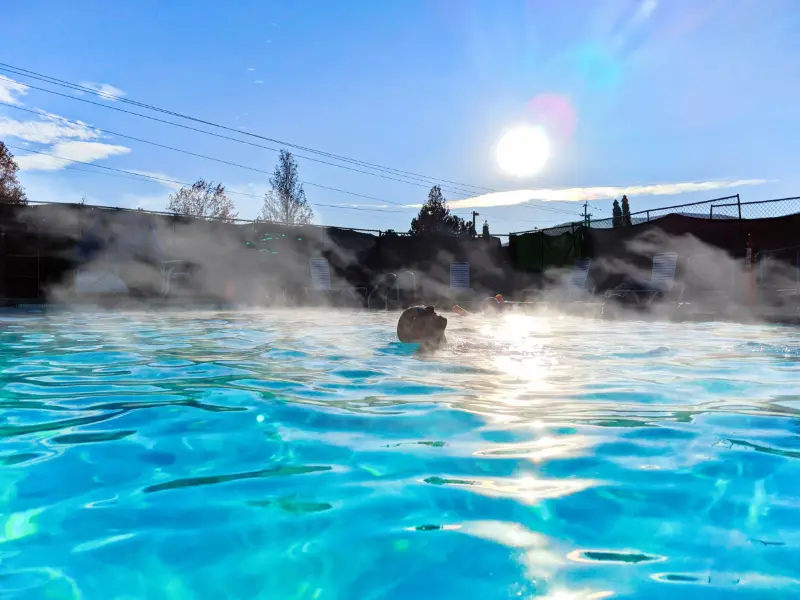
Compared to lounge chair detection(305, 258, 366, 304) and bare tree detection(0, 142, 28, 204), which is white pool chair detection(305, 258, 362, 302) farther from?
bare tree detection(0, 142, 28, 204)

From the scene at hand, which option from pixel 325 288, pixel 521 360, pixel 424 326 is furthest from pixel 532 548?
pixel 325 288

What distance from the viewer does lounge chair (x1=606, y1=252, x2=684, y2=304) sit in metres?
12.5

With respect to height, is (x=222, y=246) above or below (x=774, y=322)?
above

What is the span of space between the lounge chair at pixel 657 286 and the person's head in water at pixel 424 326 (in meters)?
7.68

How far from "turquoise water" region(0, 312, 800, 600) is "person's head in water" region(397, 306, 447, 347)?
1.68m

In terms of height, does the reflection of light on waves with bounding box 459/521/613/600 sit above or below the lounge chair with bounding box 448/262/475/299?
below

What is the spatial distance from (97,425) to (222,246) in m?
12.5

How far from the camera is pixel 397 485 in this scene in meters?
2.05

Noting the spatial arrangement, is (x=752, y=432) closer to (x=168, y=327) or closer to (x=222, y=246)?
(x=168, y=327)

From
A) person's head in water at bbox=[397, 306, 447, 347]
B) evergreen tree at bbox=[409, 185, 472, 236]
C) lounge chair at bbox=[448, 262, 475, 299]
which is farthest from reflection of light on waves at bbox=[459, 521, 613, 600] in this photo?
evergreen tree at bbox=[409, 185, 472, 236]

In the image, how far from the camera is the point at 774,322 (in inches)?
346

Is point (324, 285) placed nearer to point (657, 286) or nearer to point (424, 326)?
point (657, 286)

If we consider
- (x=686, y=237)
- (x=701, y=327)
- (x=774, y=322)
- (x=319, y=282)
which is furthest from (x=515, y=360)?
(x=319, y=282)

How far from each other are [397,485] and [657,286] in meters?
12.2
